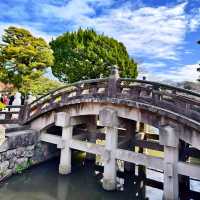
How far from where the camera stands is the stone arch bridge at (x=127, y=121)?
955cm

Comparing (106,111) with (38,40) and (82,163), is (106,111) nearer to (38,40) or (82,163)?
(82,163)

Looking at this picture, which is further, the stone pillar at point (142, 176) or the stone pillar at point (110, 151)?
the stone pillar at point (142, 176)

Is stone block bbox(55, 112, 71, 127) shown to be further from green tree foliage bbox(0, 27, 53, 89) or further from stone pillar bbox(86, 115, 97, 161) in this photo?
green tree foliage bbox(0, 27, 53, 89)

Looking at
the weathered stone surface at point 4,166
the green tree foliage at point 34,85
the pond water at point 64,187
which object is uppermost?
the green tree foliage at point 34,85

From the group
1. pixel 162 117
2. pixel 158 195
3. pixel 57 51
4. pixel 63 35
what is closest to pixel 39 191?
pixel 158 195

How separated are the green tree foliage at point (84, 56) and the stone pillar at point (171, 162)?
26.1 meters

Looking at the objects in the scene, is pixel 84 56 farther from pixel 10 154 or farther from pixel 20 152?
pixel 10 154

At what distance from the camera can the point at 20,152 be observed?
13.1m

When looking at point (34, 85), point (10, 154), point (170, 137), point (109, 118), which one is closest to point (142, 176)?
point (109, 118)

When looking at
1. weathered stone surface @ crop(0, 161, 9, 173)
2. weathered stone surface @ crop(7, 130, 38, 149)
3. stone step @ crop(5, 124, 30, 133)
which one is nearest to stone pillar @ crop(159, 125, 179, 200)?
weathered stone surface @ crop(7, 130, 38, 149)

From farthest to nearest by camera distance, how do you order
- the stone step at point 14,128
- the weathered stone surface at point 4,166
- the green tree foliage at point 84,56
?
Result: the green tree foliage at point 84,56
the stone step at point 14,128
the weathered stone surface at point 4,166

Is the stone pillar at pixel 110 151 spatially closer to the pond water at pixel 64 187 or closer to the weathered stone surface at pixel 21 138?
the pond water at pixel 64 187

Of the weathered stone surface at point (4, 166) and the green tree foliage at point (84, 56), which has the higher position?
the green tree foliage at point (84, 56)

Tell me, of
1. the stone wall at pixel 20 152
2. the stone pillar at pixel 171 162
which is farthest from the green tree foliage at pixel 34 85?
the stone pillar at pixel 171 162
